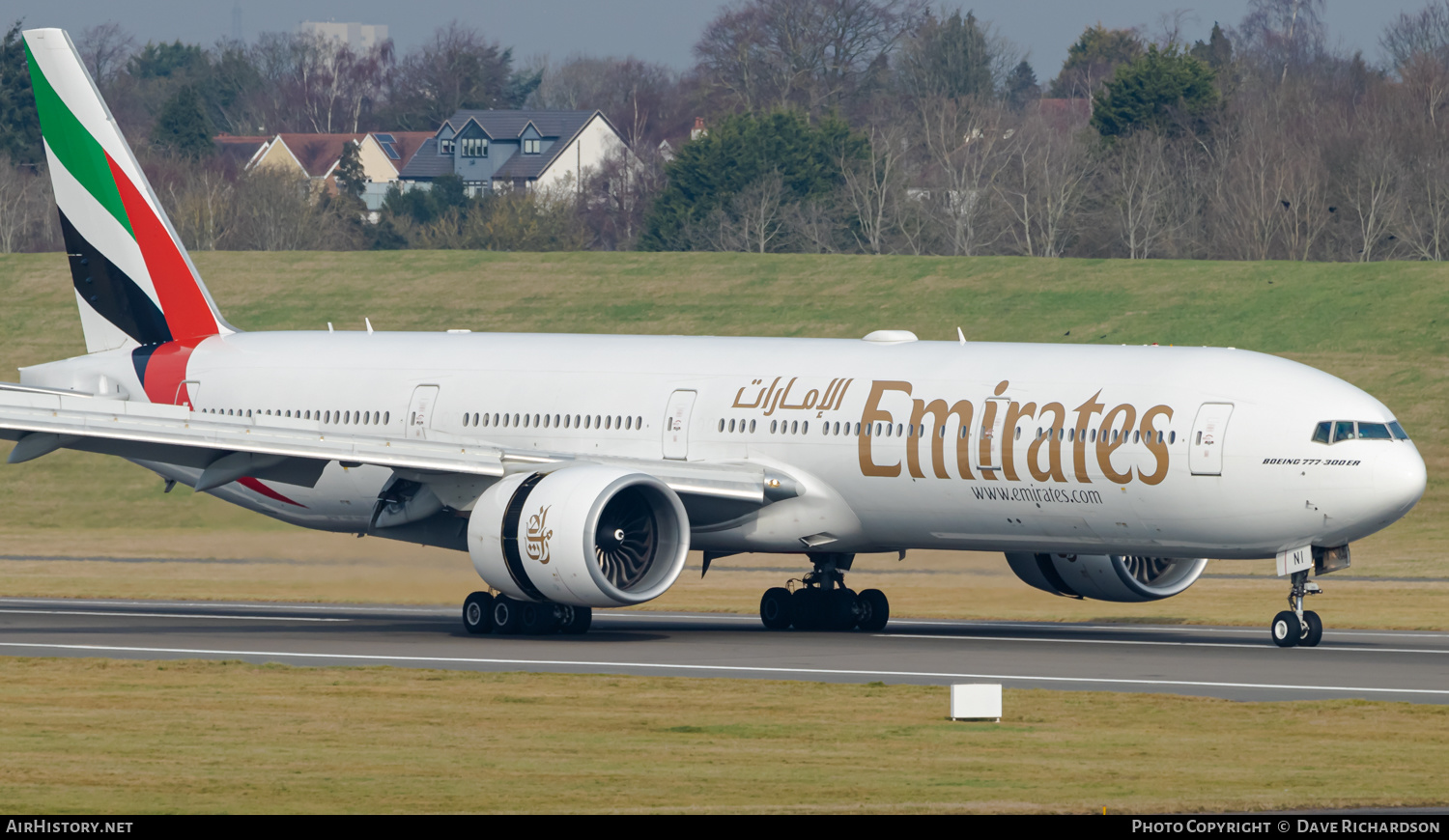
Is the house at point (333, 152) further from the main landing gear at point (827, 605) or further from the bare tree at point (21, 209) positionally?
the main landing gear at point (827, 605)

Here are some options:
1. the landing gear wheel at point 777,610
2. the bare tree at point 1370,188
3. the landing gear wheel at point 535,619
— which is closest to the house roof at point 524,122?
the bare tree at point 1370,188

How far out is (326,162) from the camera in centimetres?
17512

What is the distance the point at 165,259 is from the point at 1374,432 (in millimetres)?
22038

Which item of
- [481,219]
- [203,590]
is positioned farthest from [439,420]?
[481,219]

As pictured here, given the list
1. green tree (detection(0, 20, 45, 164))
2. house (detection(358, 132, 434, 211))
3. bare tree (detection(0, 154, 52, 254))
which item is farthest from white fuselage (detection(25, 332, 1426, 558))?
house (detection(358, 132, 434, 211))

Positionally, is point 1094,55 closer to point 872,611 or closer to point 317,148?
point 317,148

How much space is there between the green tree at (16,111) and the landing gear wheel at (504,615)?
92971 mm

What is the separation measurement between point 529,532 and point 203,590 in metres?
16.2

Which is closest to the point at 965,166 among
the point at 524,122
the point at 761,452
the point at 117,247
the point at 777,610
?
the point at 117,247

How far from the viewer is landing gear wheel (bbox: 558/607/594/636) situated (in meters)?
33.4

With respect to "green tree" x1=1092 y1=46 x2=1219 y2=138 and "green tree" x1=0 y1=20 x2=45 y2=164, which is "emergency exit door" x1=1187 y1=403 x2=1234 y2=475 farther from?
"green tree" x1=0 y1=20 x2=45 y2=164

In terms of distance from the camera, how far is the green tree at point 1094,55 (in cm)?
18112

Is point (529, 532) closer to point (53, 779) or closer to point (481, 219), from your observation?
point (53, 779)

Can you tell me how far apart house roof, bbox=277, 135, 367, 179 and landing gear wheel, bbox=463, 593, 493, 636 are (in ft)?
469
